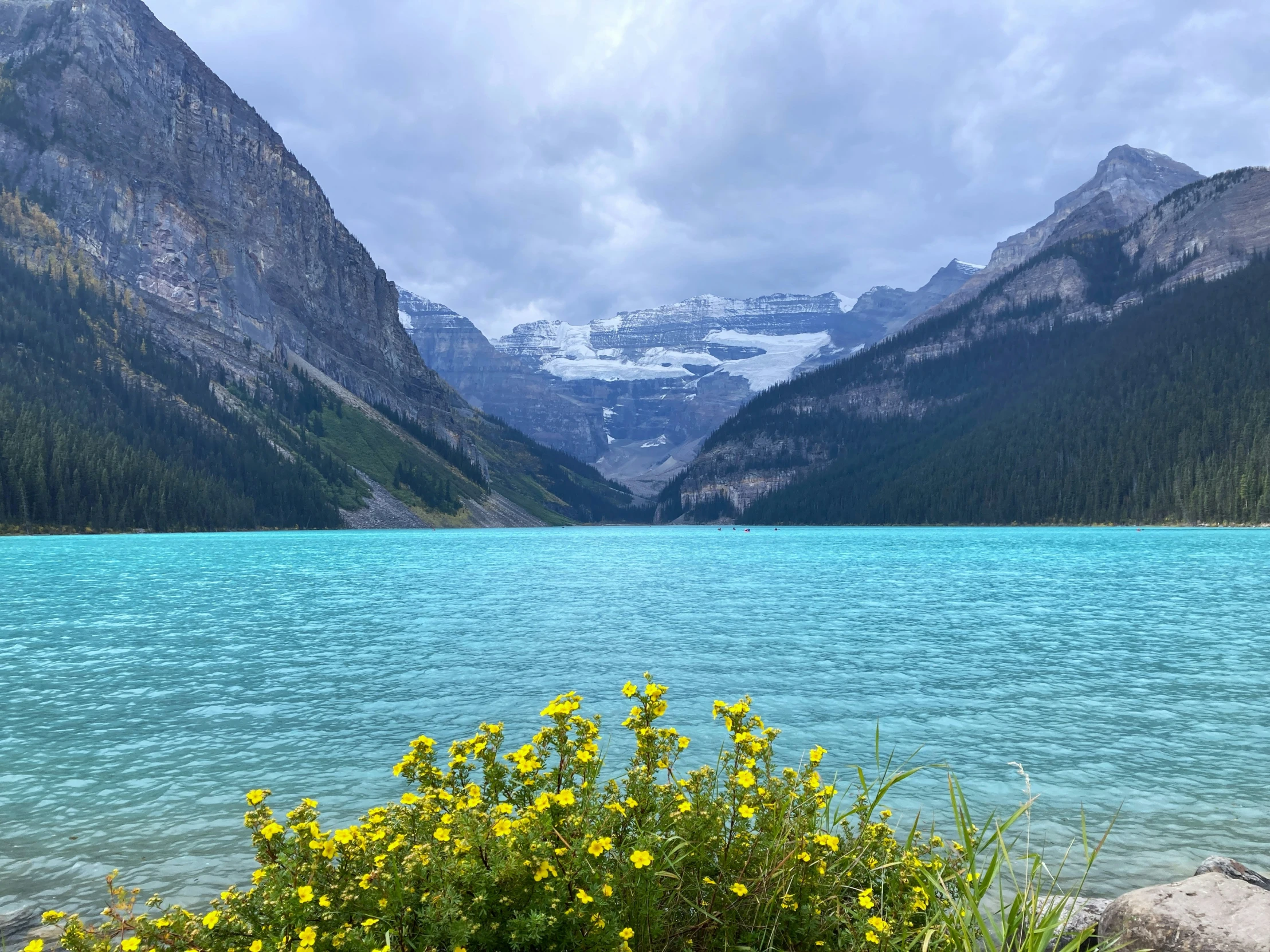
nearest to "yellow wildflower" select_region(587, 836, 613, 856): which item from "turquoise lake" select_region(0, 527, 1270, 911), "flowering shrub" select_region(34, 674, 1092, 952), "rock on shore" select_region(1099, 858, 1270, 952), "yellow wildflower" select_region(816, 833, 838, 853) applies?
"flowering shrub" select_region(34, 674, 1092, 952)

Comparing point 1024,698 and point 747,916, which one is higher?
point 747,916

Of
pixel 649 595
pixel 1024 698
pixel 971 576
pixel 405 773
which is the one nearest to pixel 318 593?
pixel 649 595

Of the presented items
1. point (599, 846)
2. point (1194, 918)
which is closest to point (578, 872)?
point (599, 846)

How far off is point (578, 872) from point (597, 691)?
1629cm

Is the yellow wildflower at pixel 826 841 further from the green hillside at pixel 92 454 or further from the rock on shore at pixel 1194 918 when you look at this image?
the green hillside at pixel 92 454

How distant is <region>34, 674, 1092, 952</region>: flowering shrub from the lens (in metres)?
5.25

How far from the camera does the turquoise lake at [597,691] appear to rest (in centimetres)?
1209

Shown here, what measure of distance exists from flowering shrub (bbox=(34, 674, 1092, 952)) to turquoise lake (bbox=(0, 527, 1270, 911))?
522 cm

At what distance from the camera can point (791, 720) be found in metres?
18.4

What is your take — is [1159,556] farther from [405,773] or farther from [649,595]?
[405,773]

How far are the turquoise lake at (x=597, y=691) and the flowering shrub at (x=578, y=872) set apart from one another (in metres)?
5.22

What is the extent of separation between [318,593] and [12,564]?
143 feet

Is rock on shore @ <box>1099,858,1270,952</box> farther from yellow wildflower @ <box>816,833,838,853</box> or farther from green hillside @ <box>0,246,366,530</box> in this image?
green hillside @ <box>0,246,366,530</box>

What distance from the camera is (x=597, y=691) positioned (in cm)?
2150
